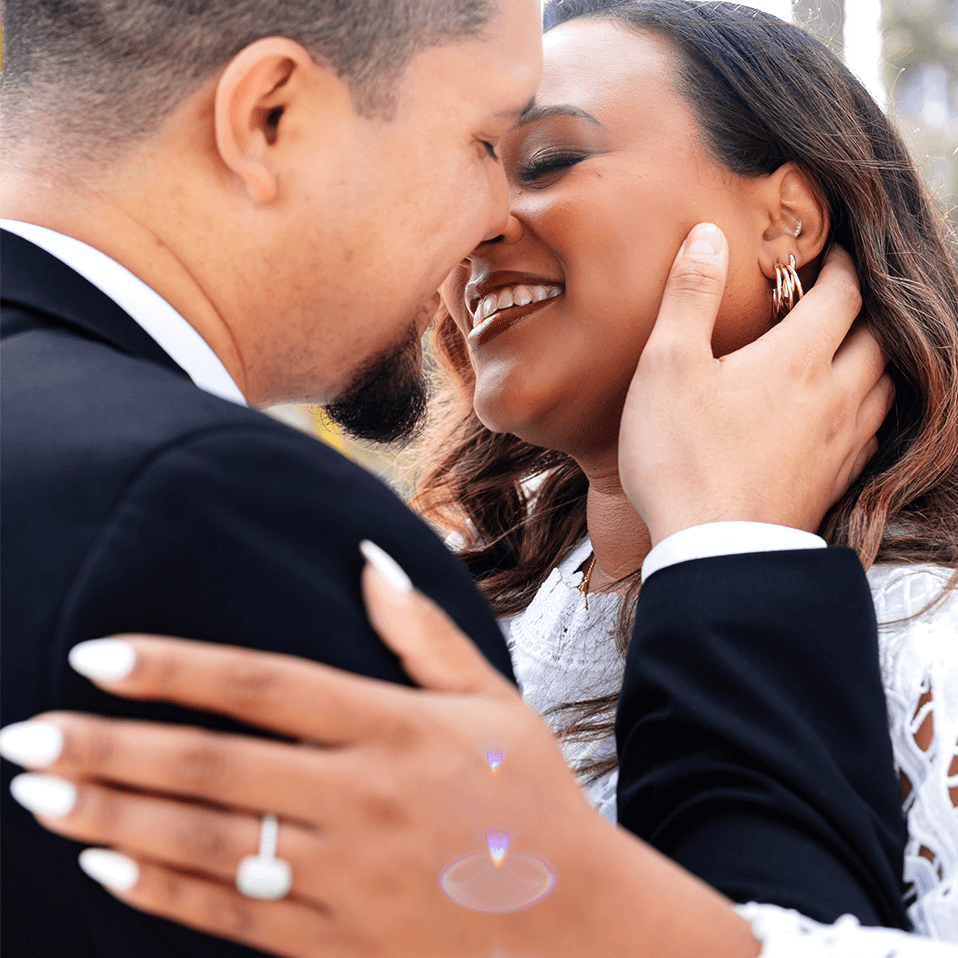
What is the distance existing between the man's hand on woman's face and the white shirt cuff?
0.12ft

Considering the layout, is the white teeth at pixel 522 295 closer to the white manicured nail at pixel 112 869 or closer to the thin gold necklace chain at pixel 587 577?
the thin gold necklace chain at pixel 587 577

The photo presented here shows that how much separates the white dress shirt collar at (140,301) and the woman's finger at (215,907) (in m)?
0.53

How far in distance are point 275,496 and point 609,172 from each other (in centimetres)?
132

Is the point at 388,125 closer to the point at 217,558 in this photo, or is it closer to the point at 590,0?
the point at 217,558

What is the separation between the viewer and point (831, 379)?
→ 187 centimetres

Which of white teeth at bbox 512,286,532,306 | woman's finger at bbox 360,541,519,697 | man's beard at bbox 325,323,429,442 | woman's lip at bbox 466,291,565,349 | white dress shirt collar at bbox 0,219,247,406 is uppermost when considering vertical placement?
white teeth at bbox 512,286,532,306

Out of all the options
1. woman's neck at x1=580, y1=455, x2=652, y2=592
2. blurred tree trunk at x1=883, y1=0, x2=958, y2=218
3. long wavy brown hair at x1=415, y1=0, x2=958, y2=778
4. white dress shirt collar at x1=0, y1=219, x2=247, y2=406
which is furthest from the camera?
blurred tree trunk at x1=883, y1=0, x2=958, y2=218

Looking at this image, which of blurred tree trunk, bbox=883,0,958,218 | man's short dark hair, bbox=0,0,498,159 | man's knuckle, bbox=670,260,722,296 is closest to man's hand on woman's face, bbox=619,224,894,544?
man's knuckle, bbox=670,260,722,296

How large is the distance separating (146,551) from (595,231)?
138 centimetres

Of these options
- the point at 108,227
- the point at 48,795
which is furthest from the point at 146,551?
the point at 108,227

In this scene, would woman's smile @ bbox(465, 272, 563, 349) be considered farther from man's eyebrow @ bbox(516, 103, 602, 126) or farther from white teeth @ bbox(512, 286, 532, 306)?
man's eyebrow @ bbox(516, 103, 602, 126)

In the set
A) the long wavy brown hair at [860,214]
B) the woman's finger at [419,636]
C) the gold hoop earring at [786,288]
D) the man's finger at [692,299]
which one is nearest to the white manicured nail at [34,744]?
the woman's finger at [419,636]

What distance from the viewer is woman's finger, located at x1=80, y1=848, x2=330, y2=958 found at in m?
0.81

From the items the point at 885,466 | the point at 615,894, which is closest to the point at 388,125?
the point at 615,894
